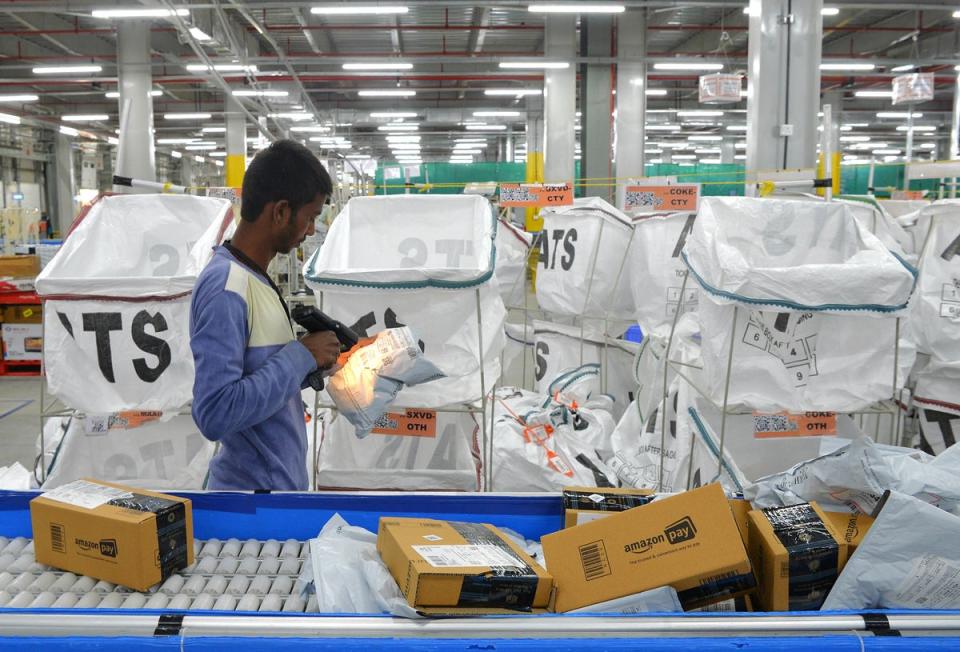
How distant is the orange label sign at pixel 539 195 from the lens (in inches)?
240

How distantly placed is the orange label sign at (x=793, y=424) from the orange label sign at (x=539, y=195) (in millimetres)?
3356

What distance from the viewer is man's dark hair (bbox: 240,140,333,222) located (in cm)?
180

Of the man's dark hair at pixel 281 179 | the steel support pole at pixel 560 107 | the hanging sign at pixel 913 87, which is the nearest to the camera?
the man's dark hair at pixel 281 179

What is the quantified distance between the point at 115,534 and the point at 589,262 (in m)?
3.67

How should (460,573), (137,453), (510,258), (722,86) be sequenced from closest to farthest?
(460,573) → (137,453) → (510,258) → (722,86)

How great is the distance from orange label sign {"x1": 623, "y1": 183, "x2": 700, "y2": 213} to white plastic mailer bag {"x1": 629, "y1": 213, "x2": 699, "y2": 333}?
0.40m

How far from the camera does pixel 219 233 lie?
3.31 meters

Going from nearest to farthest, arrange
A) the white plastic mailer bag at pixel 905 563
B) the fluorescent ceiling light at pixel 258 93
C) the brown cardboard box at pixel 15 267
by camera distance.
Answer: the white plastic mailer bag at pixel 905 563 < the brown cardboard box at pixel 15 267 < the fluorescent ceiling light at pixel 258 93

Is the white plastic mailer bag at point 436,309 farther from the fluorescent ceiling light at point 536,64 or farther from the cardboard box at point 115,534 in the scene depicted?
the fluorescent ceiling light at point 536,64

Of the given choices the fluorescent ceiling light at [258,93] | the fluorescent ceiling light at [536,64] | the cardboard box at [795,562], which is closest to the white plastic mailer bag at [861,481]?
the cardboard box at [795,562]

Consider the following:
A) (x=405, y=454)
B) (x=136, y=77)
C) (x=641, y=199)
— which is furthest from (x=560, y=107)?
(x=405, y=454)

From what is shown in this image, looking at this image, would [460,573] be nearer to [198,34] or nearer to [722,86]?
[722,86]

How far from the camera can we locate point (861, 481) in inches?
65.7

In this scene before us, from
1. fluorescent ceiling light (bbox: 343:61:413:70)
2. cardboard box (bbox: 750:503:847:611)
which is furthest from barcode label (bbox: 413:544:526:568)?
fluorescent ceiling light (bbox: 343:61:413:70)
